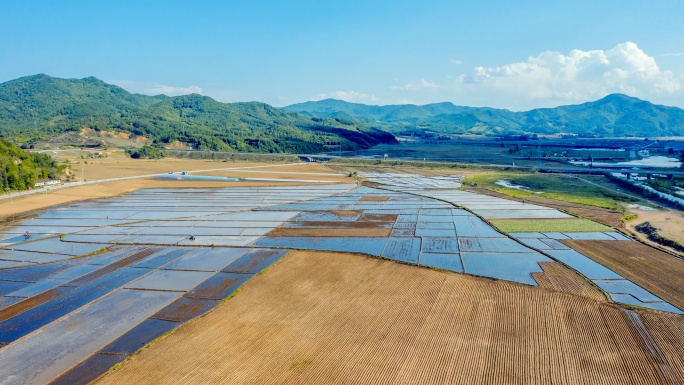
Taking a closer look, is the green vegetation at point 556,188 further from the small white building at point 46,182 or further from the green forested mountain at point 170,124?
the green forested mountain at point 170,124

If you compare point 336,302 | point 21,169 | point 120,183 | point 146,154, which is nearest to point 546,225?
point 336,302

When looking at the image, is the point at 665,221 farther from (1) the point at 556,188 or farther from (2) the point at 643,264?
(1) the point at 556,188

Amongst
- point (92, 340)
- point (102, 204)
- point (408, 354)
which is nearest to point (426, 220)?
point (408, 354)

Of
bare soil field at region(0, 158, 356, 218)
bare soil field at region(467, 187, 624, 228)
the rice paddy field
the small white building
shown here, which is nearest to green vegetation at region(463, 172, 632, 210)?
bare soil field at region(467, 187, 624, 228)

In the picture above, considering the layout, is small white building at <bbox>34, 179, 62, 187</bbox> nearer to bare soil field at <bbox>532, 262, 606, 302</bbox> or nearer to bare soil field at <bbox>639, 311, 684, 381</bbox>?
bare soil field at <bbox>532, 262, 606, 302</bbox>

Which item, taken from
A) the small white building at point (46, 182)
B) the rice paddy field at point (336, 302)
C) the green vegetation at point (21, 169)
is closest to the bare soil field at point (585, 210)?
the rice paddy field at point (336, 302)

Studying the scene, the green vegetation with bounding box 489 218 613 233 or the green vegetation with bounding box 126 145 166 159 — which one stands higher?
the green vegetation with bounding box 126 145 166 159
